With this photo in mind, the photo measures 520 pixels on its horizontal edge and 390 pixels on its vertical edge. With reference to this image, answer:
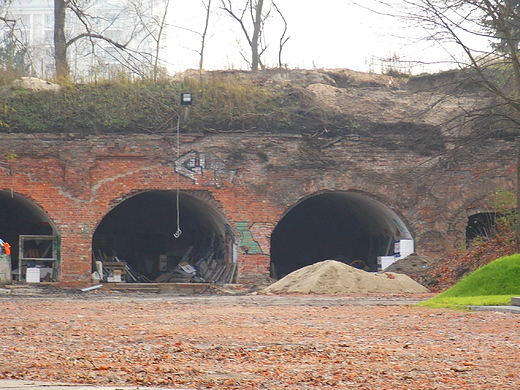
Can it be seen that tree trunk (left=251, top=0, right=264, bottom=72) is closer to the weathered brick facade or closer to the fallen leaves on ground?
the weathered brick facade

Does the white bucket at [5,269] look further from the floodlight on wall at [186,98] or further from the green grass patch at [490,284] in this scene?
the green grass patch at [490,284]

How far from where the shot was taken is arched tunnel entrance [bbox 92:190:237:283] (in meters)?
23.2

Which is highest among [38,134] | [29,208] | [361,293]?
[38,134]

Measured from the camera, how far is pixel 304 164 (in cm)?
2170

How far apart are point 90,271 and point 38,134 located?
4.12 m

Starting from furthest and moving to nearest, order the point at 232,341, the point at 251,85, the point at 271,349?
the point at 251,85 → the point at 232,341 → the point at 271,349

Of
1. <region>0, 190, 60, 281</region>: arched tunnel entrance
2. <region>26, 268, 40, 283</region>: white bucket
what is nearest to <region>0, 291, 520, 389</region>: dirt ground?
<region>26, 268, 40, 283</region>: white bucket

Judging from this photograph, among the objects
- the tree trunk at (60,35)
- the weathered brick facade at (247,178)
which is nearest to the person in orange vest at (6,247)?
the weathered brick facade at (247,178)

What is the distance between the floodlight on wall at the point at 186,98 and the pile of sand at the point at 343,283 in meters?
6.44

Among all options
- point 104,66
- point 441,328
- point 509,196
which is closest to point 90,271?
point 104,66

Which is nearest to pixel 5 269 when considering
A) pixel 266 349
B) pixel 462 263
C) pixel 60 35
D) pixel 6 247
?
pixel 6 247

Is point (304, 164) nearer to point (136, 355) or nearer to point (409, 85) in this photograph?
point (409, 85)

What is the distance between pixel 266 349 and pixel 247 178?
48.1ft

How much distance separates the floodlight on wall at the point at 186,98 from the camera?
2192 cm
